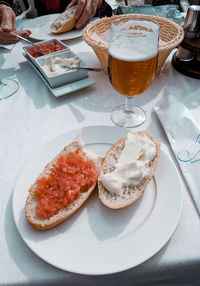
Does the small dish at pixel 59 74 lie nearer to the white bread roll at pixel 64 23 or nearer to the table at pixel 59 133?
the table at pixel 59 133

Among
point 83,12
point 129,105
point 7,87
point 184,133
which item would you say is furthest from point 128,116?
point 83,12

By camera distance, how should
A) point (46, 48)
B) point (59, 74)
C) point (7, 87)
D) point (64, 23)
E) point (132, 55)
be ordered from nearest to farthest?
point (132, 55) → point (59, 74) → point (7, 87) → point (46, 48) → point (64, 23)

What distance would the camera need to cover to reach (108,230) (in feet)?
1.84

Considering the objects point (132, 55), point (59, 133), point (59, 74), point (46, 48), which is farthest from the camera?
point (46, 48)

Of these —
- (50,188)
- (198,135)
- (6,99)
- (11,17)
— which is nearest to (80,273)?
(50,188)

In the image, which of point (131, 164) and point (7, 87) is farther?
point (7, 87)

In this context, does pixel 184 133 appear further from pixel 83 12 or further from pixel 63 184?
pixel 83 12

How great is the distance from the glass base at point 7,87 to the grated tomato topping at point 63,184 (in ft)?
1.87

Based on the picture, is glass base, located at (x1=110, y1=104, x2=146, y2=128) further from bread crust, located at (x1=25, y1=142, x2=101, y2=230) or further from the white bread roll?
the white bread roll

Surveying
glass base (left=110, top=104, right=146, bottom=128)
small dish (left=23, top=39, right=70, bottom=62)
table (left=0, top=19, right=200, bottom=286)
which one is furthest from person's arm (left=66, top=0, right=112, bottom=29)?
glass base (left=110, top=104, right=146, bottom=128)

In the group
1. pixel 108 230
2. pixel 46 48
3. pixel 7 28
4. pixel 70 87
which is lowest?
pixel 108 230

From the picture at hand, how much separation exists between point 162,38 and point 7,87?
2.63 ft

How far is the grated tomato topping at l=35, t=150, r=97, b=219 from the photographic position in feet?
1.92

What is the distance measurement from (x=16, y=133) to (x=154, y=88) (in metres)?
0.65
